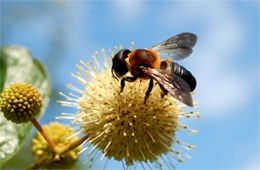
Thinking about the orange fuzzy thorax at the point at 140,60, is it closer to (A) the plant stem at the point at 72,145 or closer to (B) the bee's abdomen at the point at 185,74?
(B) the bee's abdomen at the point at 185,74

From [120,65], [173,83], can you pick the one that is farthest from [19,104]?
[173,83]

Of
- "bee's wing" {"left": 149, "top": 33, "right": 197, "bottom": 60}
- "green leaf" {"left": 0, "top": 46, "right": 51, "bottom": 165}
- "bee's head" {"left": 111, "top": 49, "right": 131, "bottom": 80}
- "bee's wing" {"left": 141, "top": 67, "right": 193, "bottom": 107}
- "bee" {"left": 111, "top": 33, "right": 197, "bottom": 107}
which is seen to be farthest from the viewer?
"bee's wing" {"left": 149, "top": 33, "right": 197, "bottom": 60}

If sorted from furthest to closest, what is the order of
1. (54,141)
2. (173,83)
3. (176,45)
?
(54,141) → (176,45) → (173,83)

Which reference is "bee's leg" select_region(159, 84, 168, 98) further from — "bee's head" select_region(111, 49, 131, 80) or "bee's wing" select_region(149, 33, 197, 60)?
"bee's wing" select_region(149, 33, 197, 60)

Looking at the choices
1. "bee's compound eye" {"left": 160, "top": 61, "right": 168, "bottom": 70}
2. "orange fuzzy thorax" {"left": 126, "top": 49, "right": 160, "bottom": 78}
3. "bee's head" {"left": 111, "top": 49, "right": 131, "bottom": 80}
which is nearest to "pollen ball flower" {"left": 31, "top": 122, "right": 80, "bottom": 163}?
"bee's head" {"left": 111, "top": 49, "right": 131, "bottom": 80}

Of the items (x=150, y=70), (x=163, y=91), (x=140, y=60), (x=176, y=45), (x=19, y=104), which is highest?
(x=176, y=45)

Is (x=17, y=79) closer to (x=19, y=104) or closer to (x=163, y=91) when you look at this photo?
(x=19, y=104)
